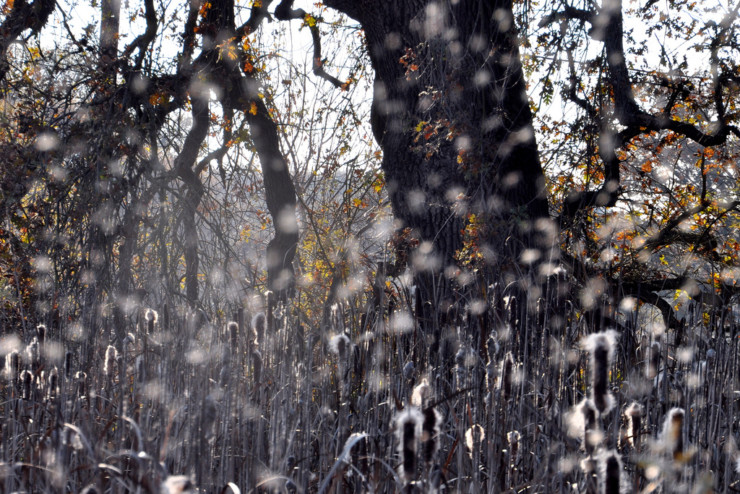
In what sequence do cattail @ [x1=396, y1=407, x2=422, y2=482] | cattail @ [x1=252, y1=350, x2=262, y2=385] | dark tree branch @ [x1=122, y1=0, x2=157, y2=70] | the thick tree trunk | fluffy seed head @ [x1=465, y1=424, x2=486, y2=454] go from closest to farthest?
1. cattail @ [x1=396, y1=407, x2=422, y2=482]
2. fluffy seed head @ [x1=465, y1=424, x2=486, y2=454]
3. cattail @ [x1=252, y1=350, x2=262, y2=385]
4. the thick tree trunk
5. dark tree branch @ [x1=122, y1=0, x2=157, y2=70]

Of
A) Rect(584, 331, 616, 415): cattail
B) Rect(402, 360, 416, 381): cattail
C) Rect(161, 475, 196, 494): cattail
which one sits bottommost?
Rect(161, 475, 196, 494): cattail

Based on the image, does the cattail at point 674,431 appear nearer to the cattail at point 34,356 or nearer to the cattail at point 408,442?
the cattail at point 408,442

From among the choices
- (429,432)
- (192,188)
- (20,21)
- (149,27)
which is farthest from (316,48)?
(429,432)

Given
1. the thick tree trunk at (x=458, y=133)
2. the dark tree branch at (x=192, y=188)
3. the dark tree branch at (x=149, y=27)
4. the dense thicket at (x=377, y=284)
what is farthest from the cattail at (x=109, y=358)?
the dark tree branch at (x=149, y=27)

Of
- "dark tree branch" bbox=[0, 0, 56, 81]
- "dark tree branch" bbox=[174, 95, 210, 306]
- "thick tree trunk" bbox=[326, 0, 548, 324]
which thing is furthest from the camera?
"dark tree branch" bbox=[174, 95, 210, 306]

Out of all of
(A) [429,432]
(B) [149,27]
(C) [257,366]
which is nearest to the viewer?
(A) [429,432]

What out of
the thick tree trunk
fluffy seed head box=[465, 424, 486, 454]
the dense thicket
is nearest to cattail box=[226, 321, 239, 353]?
the dense thicket

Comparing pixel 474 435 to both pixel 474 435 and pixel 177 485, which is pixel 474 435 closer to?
pixel 474 435

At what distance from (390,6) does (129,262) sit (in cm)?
245

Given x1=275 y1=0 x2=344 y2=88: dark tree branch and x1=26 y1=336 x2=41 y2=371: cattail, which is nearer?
x1=26 y1=336 x2=41 y2=371: cattail

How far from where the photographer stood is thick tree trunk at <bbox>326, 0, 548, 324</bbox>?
443 centimetres

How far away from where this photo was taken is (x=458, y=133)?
14.5 feet

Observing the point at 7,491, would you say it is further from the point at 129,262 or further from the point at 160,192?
the point at 160,192

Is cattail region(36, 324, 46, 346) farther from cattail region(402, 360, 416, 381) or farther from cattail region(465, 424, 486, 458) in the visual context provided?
cattail region(465, 424, 486, 458)
